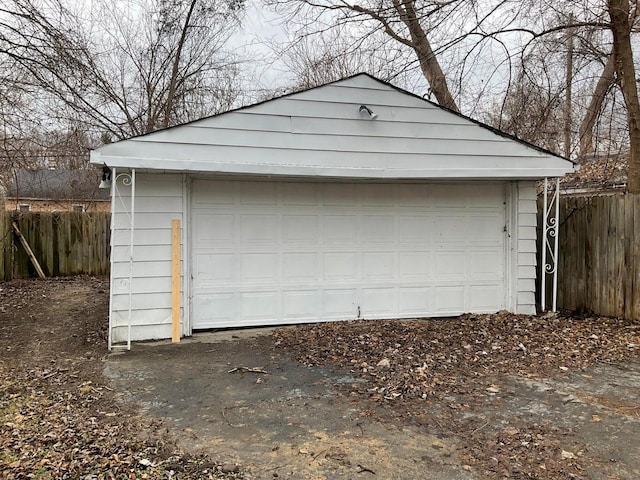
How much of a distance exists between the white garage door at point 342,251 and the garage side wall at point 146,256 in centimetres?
42

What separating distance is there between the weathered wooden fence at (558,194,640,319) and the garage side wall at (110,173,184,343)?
590 centimetres

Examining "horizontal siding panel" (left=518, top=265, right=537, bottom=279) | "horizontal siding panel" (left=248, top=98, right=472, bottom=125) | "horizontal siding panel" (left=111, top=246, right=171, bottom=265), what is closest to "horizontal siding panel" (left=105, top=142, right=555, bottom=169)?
"horizontal siding panel" (left=248, top=98, right=472, bottom=125)

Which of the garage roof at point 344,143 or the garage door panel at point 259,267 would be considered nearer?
the garage roof at point 344,143

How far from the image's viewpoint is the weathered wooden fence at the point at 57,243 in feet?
37.8

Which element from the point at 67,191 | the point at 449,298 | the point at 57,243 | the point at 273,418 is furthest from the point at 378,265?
the point at 67,191

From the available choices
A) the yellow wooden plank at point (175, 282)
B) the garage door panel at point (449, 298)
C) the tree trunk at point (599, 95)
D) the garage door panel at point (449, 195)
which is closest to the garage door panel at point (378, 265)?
the garage door panel at point (449, 298)

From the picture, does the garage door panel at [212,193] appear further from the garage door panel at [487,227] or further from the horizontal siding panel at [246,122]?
the garage door panel at [487,227]

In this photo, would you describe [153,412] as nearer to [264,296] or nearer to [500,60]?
[264,296]

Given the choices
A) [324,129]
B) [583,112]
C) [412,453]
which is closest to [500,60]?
[583,112]

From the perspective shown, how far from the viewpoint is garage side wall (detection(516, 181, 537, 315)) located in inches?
277

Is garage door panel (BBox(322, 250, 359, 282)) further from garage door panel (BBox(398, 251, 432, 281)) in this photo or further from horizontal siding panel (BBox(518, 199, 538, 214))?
horizontal siding panel (BBox(518, 199, 538, 214))

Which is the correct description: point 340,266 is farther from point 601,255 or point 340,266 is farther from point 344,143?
point 601,255

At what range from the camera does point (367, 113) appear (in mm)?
6406

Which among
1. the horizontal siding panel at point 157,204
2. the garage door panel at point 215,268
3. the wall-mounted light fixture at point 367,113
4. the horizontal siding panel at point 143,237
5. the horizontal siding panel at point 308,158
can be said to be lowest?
the garage door panel at point 215,268
